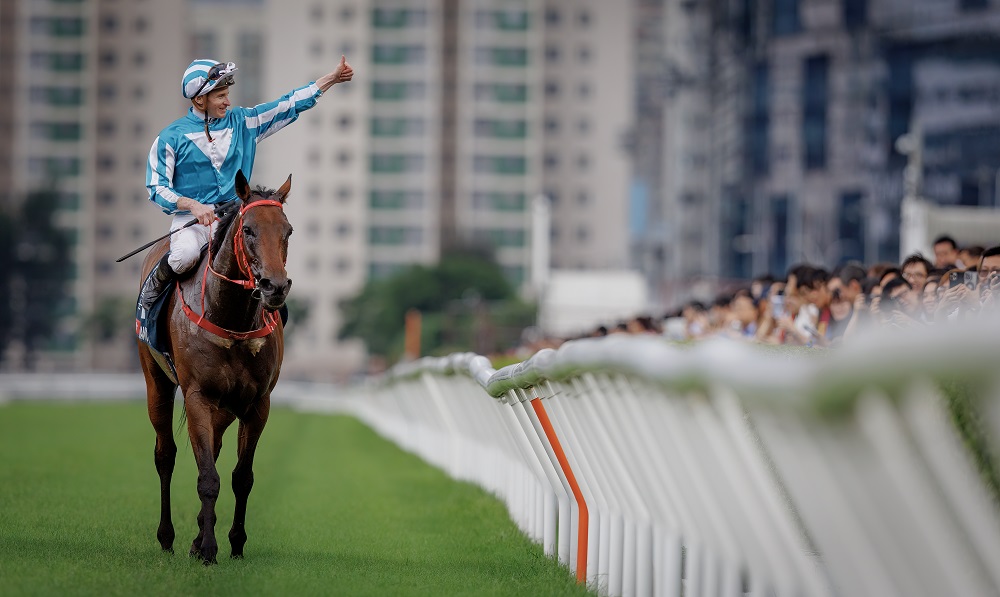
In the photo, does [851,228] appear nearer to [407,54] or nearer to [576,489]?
[576,489]

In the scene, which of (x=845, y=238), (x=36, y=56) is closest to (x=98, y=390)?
(x=845, y=238)

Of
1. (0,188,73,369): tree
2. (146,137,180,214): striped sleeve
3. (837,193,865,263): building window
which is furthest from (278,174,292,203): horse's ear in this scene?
(0,188,73,369): tree

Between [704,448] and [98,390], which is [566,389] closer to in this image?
[704,448]

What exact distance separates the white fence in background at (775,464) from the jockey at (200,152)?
2421mm

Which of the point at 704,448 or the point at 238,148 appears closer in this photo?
the point at 704,448

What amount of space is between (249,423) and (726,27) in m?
67.8

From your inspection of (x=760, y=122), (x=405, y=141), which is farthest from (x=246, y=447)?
(x=405, y=141)

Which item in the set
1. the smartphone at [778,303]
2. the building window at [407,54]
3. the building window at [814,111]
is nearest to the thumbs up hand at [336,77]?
the smartphone at [778,303]

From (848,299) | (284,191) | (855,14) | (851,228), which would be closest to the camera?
(284,191)

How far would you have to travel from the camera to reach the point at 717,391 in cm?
474

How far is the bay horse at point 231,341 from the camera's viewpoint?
333 inches

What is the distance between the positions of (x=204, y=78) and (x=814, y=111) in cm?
5993

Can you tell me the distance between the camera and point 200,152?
9.63 m

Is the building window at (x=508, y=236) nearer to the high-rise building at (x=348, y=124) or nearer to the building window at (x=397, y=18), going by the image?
the high-rise building at (x=348, y=124)
